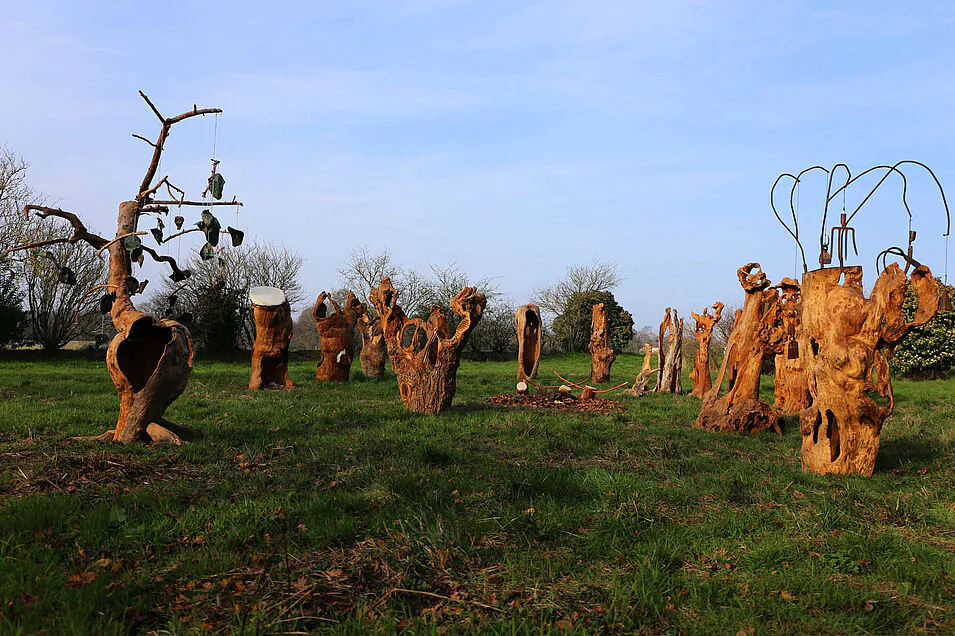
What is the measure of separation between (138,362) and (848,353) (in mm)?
7113

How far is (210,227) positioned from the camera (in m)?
5.01

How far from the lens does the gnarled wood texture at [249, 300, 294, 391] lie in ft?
39.2

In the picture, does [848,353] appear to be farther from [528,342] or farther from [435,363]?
[528,342]

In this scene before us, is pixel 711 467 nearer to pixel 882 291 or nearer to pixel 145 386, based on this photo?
pixel 882 291

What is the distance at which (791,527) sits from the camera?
167 inches

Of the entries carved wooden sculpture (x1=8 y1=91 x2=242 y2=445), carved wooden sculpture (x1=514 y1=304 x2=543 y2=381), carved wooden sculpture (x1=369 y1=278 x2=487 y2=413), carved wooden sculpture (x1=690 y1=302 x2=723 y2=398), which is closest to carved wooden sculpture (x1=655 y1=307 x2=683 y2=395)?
carved wooden sculpture (x1=690 y1=302 x2=723 y2=398)

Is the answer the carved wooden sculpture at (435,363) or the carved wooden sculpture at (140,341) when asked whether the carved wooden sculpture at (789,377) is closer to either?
the carved wooden sculpture at (435,363)

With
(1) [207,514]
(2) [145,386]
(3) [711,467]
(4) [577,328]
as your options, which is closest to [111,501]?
(1) [207,514]

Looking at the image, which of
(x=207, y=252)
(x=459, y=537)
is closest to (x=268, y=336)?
(x=207, y=252)

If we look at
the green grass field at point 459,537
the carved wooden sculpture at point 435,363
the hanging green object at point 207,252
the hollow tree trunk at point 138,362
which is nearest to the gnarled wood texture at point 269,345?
the carved wooden sculpture at point 435,363

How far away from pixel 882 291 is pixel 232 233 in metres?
5.86

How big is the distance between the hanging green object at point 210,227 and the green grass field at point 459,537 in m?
2.05

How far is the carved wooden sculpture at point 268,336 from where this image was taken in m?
11.9

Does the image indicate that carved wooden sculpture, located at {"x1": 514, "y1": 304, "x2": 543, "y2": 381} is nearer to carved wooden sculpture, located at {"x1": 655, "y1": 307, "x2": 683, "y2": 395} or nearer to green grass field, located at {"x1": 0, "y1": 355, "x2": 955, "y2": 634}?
carved wooden sculpture, located at {"x1": 655, "y1": 307, "x2": 683, "y2": 395}
